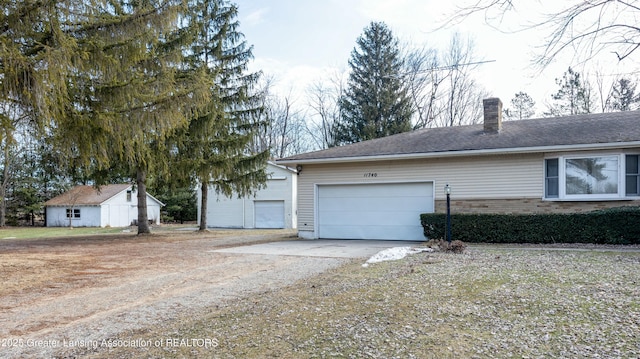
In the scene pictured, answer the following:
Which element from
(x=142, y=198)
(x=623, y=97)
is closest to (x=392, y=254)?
(x=142, y=198)

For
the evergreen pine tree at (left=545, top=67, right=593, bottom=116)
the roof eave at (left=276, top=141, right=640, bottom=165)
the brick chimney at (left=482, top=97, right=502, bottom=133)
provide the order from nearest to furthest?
the roof eave at (left=276, top=141, right=640, bottom=165) < the brick chimney at (left=482, top=97, right=502, bottom=133) < the evergreen pine tree at (left=545, top=67, right=593, bottom=116)

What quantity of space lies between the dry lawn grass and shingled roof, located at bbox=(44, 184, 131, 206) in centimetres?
3199

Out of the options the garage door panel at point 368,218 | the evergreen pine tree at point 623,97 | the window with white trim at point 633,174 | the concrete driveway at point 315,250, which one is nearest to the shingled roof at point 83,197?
the garage door panel at point 368,218

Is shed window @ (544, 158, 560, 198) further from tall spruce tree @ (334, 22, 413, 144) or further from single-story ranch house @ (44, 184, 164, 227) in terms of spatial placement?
single-story ranch house @ (44, 184, 164, 227)

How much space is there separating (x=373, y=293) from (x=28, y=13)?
769 cm

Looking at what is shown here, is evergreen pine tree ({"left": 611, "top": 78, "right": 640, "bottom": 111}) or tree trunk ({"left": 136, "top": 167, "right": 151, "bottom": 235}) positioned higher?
evergreen pine tree ({"left": 611, "top": 78, "right": 640, "bottom": 111})

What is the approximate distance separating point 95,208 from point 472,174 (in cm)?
2986

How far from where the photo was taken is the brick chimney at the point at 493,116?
14.5 metres

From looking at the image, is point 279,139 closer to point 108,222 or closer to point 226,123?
point 108,222

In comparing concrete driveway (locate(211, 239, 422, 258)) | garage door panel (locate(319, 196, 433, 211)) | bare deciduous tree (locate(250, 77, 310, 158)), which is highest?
bare deciduous tree (locate(250, 77, 310, 158))

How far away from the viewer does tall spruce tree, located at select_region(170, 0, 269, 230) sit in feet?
61.3

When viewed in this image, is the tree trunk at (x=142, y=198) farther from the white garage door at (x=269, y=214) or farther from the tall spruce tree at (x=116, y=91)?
the white garage door at (x=269, y=214)

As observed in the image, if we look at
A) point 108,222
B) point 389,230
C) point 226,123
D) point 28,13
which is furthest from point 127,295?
point 108,222

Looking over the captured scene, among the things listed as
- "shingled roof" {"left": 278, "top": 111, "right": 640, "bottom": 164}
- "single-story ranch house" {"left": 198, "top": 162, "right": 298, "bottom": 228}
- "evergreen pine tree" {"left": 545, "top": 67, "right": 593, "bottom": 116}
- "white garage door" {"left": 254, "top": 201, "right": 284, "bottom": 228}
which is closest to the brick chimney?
"shingled roof" {"left": 278, "top": 111, "right": 640, "bottom": 164}
